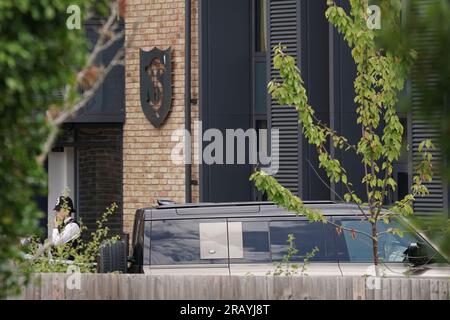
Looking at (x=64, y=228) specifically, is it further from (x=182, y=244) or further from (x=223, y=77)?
(x=223, y=77)

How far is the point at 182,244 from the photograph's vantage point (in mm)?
14742

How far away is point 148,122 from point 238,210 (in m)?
9.48

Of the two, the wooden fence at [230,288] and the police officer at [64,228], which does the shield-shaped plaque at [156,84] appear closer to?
the police officer at [64,228]

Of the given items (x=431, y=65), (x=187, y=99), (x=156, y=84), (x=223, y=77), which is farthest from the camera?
(x=156, y=84)

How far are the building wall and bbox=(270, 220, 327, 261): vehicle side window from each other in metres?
8.71

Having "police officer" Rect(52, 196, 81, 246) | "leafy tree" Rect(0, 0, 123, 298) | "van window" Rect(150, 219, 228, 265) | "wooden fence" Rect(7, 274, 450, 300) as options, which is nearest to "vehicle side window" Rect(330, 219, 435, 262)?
"wooden fence" Rect(7, 274, 450, 300)

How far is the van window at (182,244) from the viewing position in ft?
48.3

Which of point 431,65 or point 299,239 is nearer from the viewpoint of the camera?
point 431,65

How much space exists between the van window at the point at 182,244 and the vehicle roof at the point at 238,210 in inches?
4.1

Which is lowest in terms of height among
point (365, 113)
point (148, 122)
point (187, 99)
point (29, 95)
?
point (29, 95)

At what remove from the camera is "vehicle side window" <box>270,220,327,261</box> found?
48.2 ft

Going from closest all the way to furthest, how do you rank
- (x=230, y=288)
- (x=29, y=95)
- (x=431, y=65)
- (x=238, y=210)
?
(x=431, y=65) → (x=29, y=95) → (x=230, y=288) → (x=238, y=210)

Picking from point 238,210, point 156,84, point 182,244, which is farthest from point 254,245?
point 156,84

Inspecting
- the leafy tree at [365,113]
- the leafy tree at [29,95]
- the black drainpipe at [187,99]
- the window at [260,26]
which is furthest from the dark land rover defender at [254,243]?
the window at [260,26]
